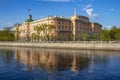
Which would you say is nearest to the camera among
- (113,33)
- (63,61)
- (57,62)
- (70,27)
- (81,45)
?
(57,62)

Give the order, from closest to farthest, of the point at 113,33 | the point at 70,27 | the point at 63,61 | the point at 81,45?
the point at 63,61 < the point at 81,45 < the point at 113,33 < the point at 70,27

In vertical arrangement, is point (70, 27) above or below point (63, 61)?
above

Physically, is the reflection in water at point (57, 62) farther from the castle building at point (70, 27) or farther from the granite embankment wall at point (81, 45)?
the castle building at point (70, 27)

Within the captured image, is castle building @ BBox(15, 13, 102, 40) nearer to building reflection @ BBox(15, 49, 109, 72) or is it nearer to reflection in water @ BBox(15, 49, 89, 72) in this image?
building reflection @ BBox(15, 49, 109, 72)

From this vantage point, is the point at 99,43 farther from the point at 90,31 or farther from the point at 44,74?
the point at 90,31

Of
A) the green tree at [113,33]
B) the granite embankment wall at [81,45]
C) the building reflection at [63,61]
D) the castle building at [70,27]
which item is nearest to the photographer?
the building reflection at [63,61]

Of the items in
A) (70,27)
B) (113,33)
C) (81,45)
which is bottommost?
(81,45)

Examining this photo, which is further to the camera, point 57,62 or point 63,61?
point 63,61

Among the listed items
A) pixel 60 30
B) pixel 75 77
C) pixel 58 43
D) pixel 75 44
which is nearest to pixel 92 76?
pixel 75 77

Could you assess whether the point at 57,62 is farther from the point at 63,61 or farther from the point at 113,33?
the point at 113,33

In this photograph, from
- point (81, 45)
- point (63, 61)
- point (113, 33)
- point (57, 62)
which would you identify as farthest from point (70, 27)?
point (57, 62)

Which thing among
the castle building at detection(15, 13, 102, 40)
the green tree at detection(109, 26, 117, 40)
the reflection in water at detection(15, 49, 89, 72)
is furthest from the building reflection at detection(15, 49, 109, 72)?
the castle building at detection(15, 13, 102, 40)

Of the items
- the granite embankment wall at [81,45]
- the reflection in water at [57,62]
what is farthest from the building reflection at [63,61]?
the granite embankment wall at [81,45]

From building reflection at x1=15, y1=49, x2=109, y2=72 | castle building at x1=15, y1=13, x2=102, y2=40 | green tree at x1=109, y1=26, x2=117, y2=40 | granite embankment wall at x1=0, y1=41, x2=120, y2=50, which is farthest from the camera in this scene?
castle building at x1=15, y1=13, x2=102, y2=40
